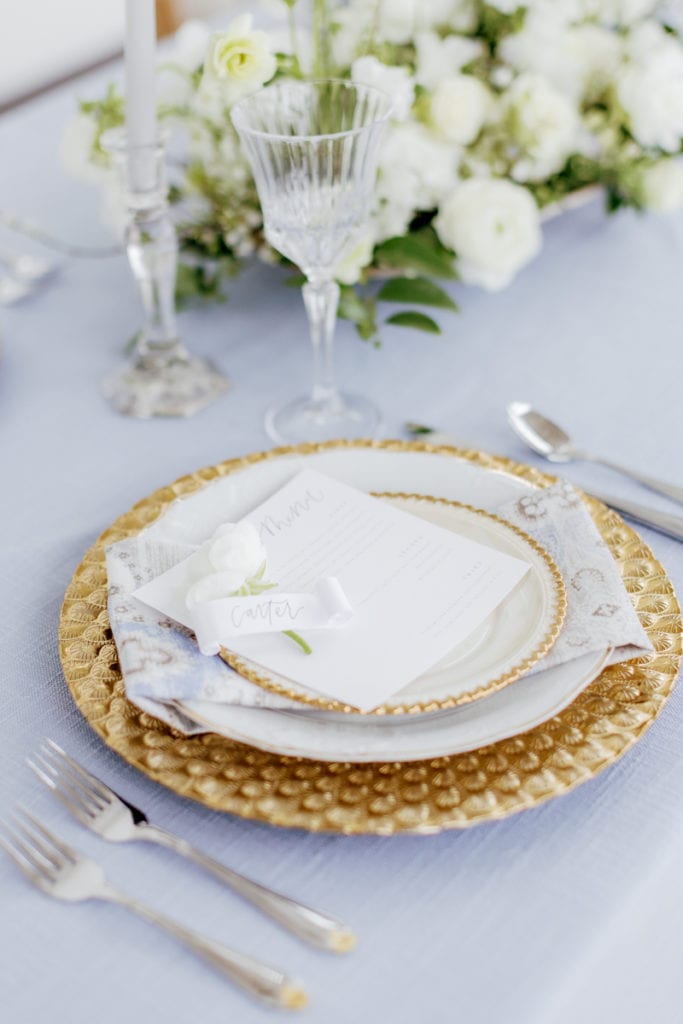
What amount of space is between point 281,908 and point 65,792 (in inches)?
5.6

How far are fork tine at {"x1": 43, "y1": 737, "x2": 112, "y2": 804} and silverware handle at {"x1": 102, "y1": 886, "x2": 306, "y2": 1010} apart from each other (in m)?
0.07

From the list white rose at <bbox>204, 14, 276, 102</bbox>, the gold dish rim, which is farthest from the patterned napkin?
Result: white rose at <bbox>204, 14, 276, 102</bbox>

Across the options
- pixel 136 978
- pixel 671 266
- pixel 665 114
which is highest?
pixel 665 114

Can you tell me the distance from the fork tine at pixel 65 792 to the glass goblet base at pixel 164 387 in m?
0.40

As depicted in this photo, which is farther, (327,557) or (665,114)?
(665,114)

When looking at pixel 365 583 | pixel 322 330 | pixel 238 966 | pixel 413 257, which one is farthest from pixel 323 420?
pixel 238 966

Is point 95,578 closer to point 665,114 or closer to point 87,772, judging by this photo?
point 87,772

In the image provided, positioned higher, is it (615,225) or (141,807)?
(615,225)

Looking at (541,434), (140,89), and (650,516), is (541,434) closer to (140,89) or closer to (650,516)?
(650,516)

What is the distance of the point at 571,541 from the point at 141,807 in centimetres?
31

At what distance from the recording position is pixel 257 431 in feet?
2.90

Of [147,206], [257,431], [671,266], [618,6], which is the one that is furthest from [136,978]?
[618,6]

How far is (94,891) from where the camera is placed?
1.66ft

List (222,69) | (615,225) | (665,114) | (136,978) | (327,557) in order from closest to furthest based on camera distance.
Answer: (136,978)
(327,557)
(222,69)
(665,114)
(615,225)
